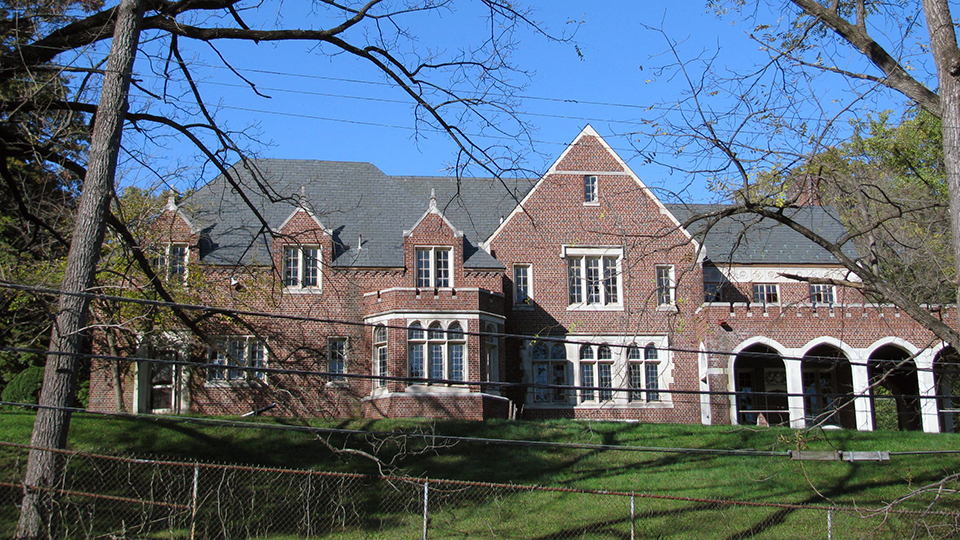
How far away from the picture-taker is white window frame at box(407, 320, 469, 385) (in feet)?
81.0

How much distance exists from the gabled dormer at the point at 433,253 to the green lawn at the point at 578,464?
222 inches

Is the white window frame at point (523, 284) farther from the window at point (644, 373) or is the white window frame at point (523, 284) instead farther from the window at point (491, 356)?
the window at point (644, 373)

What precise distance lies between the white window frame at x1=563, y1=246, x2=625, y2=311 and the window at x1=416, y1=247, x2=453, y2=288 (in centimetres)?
407

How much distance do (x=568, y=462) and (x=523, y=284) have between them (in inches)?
360

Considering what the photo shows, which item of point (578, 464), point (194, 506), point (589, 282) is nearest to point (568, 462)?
point (578, 464)

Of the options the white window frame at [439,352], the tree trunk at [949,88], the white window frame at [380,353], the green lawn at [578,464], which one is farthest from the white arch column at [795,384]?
the tree trunk at [949,88]

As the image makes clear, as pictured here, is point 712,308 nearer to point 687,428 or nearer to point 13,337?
point 687,428

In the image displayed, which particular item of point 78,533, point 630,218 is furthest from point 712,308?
point 78,533

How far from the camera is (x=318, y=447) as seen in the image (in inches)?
779

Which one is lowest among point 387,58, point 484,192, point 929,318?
point 929,318

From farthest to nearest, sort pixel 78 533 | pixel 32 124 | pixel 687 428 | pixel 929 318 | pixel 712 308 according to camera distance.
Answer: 1. pixel 712 308
2. pixel 687 428
3. pixel 78 533
4. pixel 32 124
5. pixel 929 318

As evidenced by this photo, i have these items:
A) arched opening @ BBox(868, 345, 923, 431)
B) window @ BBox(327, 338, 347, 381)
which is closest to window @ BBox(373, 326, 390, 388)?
window @ BBox(327, 338, 347, 381)

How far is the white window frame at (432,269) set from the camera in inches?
1040

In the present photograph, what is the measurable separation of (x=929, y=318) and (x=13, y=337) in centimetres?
2532
